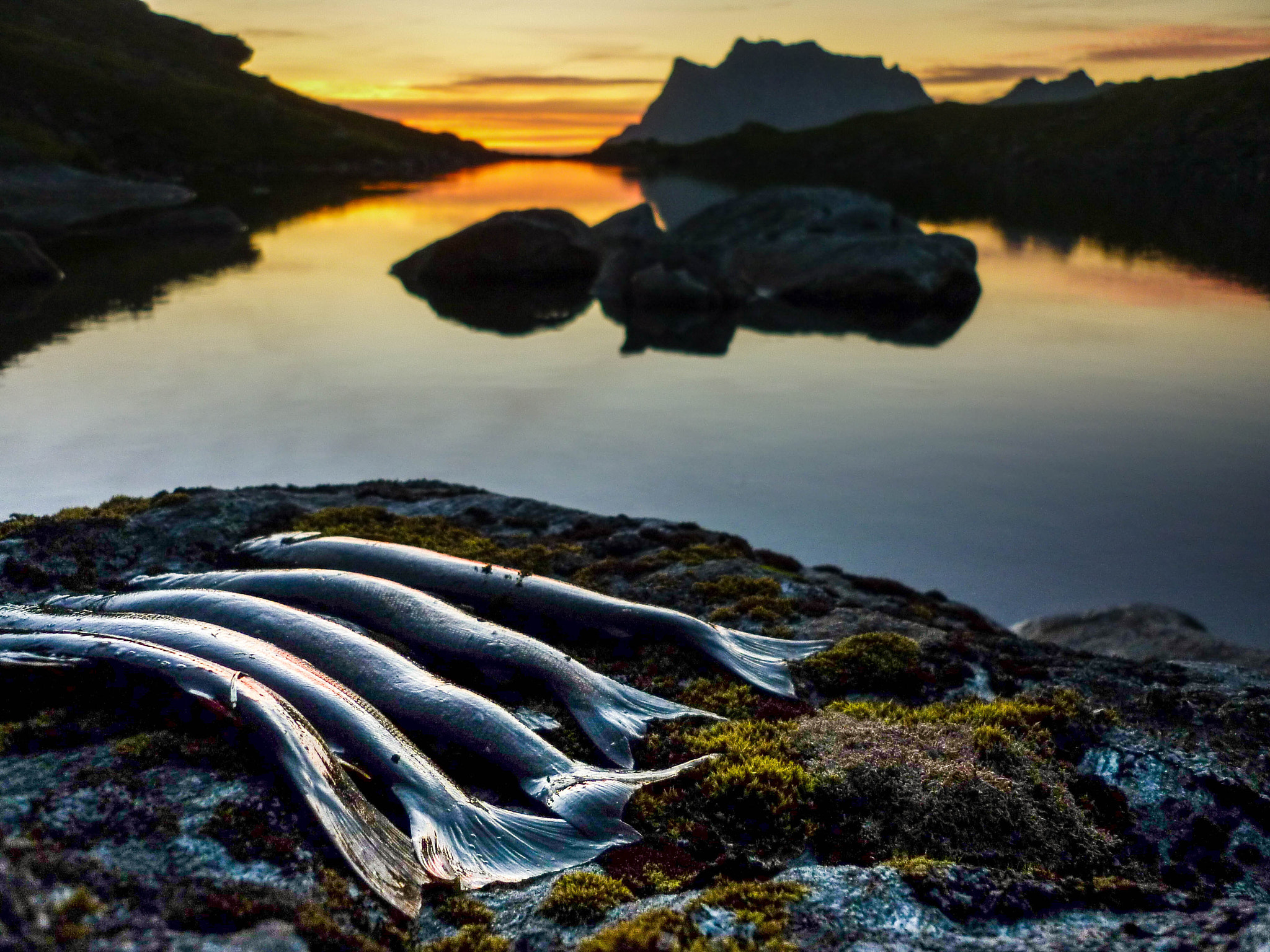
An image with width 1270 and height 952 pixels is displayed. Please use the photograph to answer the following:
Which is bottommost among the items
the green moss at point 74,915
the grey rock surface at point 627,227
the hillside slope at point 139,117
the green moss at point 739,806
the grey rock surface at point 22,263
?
the green moss at point 739,806

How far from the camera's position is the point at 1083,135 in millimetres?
141625

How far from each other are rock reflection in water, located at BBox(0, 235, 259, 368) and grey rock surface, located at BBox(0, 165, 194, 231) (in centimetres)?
618

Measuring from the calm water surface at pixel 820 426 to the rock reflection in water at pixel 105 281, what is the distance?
1.28 meters

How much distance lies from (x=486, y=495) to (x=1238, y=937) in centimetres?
1081

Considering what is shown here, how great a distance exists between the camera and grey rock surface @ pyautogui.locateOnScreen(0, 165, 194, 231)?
179ft

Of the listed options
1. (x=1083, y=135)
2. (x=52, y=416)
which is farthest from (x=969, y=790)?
(x=1083, y=135)

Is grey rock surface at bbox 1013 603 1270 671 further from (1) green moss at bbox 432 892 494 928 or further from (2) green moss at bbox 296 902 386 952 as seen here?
(2) green moss at bbox 296 902 386 952

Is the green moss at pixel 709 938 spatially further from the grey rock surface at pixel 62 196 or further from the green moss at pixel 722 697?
the grey rock surface at pixel 62 196

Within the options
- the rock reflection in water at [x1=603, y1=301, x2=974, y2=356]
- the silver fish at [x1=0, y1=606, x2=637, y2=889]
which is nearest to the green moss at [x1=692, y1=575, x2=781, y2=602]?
→ the silver fish at [x1=0, y1=606, x2=637, y2=889]

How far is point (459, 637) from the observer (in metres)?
8.02

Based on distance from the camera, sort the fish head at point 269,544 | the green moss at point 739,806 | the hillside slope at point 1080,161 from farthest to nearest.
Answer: the hillside slope at point 1080,161, the fish head at point 269,544, the green moss at point 739,806

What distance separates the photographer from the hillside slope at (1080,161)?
64938mm

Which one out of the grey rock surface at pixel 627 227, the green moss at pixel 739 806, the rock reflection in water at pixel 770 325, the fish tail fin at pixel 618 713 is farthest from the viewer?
the grey rock surface at pixel 627 227

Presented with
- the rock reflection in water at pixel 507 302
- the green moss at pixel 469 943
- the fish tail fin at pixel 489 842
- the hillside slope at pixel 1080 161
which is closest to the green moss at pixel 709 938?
the green moss at pixel 469 943
